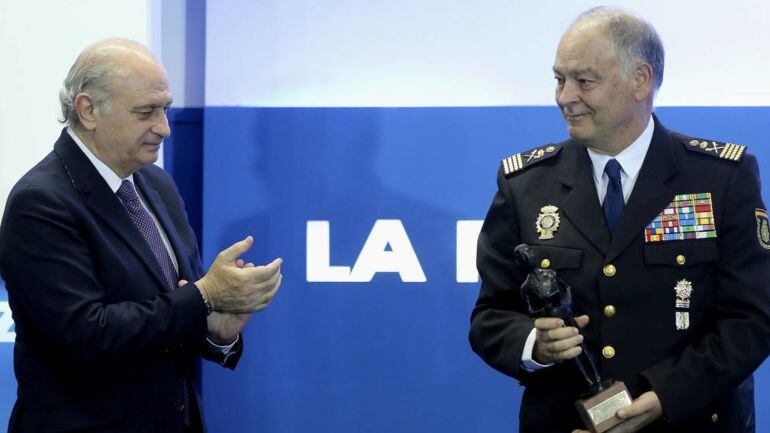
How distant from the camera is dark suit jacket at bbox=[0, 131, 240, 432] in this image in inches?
74.8

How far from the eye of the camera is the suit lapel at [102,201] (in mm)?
2014

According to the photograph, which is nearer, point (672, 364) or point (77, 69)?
point (672, 364)

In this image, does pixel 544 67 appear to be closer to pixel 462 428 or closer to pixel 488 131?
pixel 488 131

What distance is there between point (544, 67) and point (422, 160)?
51 cm

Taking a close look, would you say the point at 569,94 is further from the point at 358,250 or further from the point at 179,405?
the point at 358,250

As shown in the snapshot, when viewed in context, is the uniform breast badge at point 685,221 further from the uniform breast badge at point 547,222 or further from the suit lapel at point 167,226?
the suit lapel at point 167,226

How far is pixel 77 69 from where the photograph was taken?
208 centimetres

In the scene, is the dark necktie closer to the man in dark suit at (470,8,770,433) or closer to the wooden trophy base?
the man in dark suit at (470,8,770,433)

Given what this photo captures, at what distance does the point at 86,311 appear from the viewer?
1896 mm

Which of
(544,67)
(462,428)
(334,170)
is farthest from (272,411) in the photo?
(544,67)

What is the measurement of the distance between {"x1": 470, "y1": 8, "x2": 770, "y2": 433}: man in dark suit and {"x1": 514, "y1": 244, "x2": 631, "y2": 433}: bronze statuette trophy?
1.0 inches

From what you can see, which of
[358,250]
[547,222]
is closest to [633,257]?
[547,222]

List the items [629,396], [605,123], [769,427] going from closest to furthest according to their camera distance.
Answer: [629,396] < [605,123] < [769,427]

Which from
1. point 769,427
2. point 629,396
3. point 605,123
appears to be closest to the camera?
point 629,396
